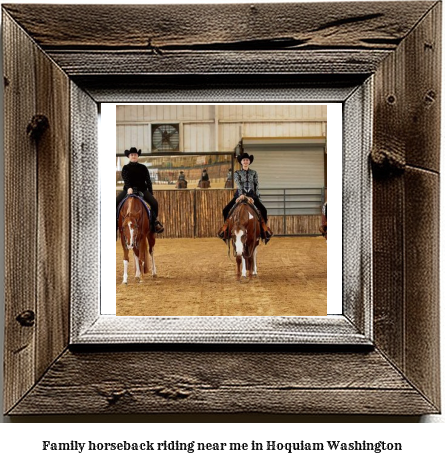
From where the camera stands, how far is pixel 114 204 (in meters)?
1.33

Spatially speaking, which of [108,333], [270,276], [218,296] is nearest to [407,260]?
[270,276]

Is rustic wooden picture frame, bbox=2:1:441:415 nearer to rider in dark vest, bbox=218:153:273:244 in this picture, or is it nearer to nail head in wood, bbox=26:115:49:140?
nail head in wood, bbox=26:115:49:140

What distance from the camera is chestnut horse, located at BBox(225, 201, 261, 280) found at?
4.36 feet

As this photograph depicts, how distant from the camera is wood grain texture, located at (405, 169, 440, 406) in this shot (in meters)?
1.26

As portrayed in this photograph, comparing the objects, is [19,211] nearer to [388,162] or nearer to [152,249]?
A: [152,249]

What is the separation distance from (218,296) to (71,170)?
376 millimetres

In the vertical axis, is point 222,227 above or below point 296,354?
above

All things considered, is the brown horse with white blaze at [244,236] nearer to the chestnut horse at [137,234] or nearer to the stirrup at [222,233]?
the stirrup at [222,233]

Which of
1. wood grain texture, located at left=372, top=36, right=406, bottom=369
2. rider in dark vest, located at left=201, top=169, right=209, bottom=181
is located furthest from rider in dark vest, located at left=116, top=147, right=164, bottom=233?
wood grain texture, located at left=372, top=36, right=406, bottom=369

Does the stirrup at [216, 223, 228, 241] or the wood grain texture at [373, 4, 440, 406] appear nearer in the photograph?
the wood grain texture at [373, 4, 440, 406]

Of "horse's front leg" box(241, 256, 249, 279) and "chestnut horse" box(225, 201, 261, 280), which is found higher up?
"chestnut horse" box(225, 201, 261, 280)

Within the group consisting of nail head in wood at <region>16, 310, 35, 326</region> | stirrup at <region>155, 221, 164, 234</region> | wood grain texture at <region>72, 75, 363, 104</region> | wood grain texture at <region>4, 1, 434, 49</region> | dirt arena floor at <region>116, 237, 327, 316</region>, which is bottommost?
nail head in wood at <region>16, 310, 35, 326</region>

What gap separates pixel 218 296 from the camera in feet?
4.35

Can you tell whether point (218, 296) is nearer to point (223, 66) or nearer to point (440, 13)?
point (223, 66)
